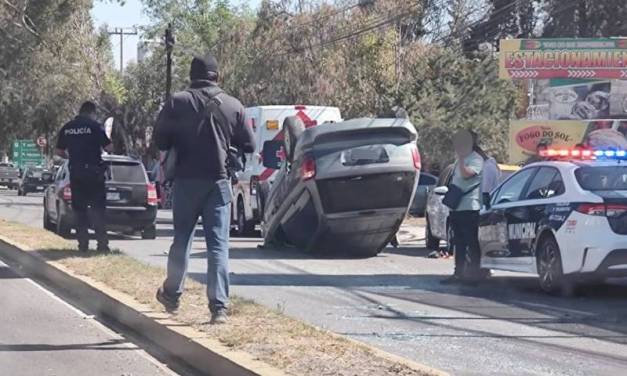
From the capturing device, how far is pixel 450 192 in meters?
13.7

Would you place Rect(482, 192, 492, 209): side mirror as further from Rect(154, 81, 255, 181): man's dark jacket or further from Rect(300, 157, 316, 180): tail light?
Rect(154, 81, 255, 181): man's dark jacket

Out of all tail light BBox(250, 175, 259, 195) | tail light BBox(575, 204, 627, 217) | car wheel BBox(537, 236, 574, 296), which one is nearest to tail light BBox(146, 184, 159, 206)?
tail light BBox(250, 175, 259, 195)

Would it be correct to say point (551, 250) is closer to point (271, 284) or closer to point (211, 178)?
point (271, 284)

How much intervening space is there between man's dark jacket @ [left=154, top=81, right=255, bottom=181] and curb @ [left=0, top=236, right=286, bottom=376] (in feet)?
3.89

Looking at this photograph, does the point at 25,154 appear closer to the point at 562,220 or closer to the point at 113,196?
the point at 113,196

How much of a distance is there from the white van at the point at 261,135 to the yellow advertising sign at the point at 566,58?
13848mm

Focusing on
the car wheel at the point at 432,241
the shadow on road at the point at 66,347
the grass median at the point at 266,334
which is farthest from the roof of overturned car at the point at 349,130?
the shadow on road at the point at 66,347

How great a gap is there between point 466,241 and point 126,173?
9795mm

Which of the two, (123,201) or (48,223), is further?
(48,223)

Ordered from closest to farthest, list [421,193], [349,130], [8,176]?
[349,130]
[421,193]
[8,176]

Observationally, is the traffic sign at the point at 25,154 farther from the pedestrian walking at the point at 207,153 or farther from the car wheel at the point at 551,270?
the pedestrian walking at the point at 207,153

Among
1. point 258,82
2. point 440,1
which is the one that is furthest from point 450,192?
point 440,1

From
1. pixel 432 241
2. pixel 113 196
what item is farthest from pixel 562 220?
pixel 113 196

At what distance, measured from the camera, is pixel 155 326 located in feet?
29.9
